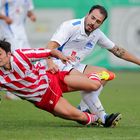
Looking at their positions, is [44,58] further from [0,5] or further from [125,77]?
[125,77]

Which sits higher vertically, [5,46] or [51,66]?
[5,46]

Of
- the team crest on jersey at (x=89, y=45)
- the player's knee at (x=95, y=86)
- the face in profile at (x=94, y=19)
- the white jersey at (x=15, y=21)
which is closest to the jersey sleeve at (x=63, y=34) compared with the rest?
the face in profile at (x=94, y=19)

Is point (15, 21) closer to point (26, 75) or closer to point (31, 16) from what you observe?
point (31, 16)

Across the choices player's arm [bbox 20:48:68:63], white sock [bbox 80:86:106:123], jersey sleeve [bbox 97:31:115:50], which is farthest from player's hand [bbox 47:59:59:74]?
jersey sleeve [bbox 97:31:115:50]

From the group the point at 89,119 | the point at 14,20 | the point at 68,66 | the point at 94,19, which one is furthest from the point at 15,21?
the point at 89,119

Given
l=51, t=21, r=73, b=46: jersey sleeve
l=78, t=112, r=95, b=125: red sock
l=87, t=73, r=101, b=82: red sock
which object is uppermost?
l=51, t=21, r=73, b=46: jersey sleeve

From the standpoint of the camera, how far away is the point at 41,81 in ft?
33.7

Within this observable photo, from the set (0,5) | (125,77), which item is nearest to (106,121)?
(0,5)

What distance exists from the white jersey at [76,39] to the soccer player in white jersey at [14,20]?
4274 mm

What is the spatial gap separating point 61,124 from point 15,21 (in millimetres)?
5550

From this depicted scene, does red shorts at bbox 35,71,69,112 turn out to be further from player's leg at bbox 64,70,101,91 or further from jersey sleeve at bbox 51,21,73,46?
jersey sleeve at bbox 51,21,73,46

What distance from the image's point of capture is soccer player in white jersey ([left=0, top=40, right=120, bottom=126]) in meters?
9.93

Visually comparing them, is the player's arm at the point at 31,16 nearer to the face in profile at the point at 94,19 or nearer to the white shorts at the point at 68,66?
the white shorts at the point at 68,66

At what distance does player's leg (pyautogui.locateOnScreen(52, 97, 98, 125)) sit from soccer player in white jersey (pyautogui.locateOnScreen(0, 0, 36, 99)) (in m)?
5.10
